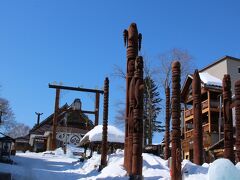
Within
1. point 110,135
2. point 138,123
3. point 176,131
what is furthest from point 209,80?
point 176,131

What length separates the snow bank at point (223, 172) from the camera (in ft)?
23.3

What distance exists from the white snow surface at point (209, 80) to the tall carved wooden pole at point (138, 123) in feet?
75.0

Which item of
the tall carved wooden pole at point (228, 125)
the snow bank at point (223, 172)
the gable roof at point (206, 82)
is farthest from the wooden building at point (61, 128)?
the snow bank at point (223, 172)

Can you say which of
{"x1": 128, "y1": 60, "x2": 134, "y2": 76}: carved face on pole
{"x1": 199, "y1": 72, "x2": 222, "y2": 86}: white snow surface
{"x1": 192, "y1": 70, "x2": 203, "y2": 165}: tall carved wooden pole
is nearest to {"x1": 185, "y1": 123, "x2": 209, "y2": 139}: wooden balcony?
{"x1": 199, "y1": 72, "x2": 222, "y2": 86}: white snow surface

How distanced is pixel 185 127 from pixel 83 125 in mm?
26726

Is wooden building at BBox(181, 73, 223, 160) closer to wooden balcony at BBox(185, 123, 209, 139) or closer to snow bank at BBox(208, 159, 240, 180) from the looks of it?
wooden balcony at BBox(185, 123, 209, 139)

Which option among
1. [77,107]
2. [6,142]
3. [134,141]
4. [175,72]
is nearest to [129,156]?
[134,141]

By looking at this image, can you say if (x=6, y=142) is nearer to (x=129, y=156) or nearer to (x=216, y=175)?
(x=129, y=156)

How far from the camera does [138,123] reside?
13.8 m

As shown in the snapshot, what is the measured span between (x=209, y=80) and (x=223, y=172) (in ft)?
100

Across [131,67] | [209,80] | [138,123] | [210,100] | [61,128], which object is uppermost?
[209,80]

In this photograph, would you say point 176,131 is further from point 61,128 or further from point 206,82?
point 61,128

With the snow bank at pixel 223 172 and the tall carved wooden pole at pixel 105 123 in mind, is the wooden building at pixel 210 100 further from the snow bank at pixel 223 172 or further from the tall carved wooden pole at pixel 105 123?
the snow bank at pixel 223 172

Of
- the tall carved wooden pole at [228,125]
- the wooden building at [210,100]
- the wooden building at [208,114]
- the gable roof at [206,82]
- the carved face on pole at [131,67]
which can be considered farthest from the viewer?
the gable roof at [206,82]
